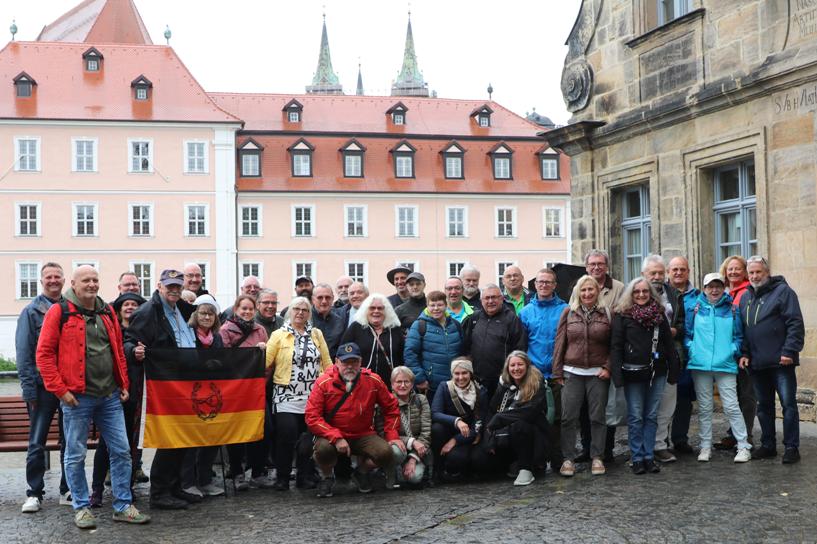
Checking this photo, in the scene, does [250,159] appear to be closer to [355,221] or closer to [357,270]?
[355,221]

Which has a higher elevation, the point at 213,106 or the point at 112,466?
the point at 213,106

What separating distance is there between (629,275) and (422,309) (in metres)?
5.44

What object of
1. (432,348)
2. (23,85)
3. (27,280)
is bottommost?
(432,348)

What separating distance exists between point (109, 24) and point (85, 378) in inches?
2249

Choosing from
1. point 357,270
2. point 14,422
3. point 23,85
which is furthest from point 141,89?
point 14,422

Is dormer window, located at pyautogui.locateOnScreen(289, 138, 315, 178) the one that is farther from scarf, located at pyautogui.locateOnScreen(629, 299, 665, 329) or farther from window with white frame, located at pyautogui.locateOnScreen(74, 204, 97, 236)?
scarf, located at pyautogui.locateOnScreen(629, 299, 665, 329)

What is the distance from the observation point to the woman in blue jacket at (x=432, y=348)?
8844 mm

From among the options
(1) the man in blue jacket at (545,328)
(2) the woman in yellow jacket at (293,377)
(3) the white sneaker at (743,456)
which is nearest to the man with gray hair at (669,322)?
(3) the white sneaker at (743,456)

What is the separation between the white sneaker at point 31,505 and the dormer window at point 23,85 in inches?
1822

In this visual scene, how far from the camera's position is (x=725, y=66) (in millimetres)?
11883

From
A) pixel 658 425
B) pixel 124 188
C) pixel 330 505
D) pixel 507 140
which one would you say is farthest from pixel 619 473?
pixel 507 140

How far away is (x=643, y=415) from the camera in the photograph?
853 centimetres

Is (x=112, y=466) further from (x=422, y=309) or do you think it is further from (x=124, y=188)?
(x=124, y=188)

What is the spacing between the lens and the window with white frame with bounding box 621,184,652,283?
13.9 m
